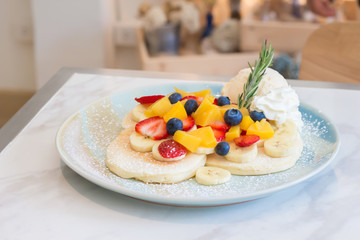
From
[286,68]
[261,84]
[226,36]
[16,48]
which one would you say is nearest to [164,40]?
[226,36]

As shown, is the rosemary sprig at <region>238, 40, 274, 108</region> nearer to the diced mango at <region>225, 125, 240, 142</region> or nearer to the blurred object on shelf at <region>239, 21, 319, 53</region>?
the diced mango at <region>225, 125, 240, 142</region>

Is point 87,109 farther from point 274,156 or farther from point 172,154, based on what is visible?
point 274,156

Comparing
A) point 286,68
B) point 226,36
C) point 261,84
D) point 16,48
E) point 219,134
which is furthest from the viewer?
point 16,48

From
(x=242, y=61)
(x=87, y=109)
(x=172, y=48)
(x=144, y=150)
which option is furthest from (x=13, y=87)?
(x=144, y=150)

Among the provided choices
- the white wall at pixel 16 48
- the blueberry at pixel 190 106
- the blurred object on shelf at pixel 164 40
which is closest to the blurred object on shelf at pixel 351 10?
the blurred object on shelf at pixel 164 40

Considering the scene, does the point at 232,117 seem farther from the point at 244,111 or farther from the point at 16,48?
the point at 16,48

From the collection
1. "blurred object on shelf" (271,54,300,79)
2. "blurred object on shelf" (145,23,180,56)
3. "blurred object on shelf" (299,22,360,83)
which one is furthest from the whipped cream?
"blurred object on shelf" (145,23,180,56)
